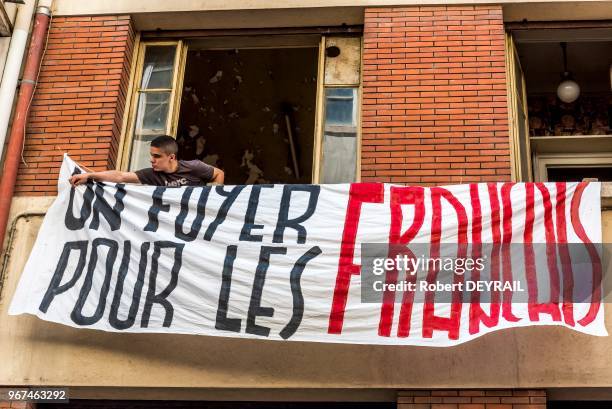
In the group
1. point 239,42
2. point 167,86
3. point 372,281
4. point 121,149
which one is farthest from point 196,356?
point 239,42

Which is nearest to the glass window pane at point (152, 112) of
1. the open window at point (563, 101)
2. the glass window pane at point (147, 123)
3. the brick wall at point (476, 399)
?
the glass window pane at point (147, 123)

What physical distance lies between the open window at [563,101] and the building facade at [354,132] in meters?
0.02

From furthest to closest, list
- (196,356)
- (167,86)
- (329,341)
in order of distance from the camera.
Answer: (167,86)
(196,356)
(329,341)

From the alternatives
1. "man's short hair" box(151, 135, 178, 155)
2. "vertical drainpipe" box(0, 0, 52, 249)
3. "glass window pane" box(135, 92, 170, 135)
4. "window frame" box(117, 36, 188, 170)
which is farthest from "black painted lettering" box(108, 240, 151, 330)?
"glass window pane" box(135, 92, 170, 135)

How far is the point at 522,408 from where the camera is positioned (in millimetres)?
6406

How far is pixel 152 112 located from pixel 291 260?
9.51ft

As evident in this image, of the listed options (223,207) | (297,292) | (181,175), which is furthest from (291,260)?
(181,175)

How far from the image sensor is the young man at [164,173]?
7.34m

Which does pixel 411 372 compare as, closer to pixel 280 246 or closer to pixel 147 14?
pixel 280 246

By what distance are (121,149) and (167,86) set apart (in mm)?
921

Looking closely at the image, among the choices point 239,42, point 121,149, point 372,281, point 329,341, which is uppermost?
point 239,42

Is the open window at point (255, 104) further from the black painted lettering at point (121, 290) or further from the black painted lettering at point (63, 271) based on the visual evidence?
the black painted lettering at point (121, 290)

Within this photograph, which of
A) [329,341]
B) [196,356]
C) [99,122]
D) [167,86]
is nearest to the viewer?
[329,341]

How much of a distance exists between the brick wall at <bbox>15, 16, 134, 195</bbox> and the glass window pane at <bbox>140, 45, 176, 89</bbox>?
0.76 ft
